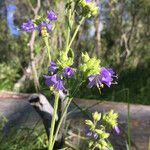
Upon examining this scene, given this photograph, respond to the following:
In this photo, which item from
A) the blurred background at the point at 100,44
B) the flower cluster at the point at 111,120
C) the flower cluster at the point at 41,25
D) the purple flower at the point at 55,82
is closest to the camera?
the purple flower at the point at 55,82

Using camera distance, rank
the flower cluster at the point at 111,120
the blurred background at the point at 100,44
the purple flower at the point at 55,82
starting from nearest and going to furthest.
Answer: the purple flower at the point at 55,82 < the flower cluster at the point at 111,120 < the blurred background at the point at 100,44

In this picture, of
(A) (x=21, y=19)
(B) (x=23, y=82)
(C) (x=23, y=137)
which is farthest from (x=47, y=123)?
(A) (x=21, y=19)

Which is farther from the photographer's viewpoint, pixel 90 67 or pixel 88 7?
pixel 88 7

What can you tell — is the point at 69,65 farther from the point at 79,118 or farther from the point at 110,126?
the point at 79,118

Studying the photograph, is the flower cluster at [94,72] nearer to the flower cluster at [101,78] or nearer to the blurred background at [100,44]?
the flower cluster at [101,78]

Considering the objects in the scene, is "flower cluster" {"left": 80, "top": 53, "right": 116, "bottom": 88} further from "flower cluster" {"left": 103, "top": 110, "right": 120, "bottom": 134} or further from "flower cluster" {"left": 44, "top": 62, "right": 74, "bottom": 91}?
"flower cluster" {"left": 103, "top": 110, "right": 120, "bottom": 134}

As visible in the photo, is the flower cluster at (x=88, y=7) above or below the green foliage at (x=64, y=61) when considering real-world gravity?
above

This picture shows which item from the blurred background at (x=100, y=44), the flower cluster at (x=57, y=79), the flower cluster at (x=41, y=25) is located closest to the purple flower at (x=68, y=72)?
the flower cluster at (x=57, y=79)

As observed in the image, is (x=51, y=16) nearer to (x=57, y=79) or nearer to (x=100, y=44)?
(x=57, y=79)

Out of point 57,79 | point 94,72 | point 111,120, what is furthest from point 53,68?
point 111,120
